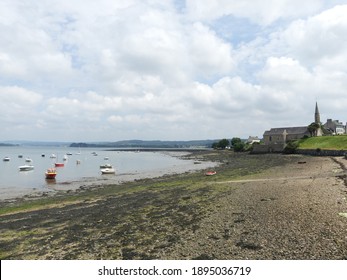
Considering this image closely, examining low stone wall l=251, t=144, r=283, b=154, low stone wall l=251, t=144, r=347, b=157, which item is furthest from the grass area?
low stone wall l=251, t=144, r=283, b=154

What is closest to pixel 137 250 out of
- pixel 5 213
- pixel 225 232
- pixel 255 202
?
pixel 225 232

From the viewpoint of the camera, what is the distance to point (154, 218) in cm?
2195

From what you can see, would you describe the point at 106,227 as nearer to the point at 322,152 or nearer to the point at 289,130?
the point at 322,152

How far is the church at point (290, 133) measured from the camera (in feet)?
385

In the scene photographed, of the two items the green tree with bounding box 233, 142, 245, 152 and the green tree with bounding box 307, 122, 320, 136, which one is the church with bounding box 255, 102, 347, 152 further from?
the green tree with bounding box 233, 142, 245, 152

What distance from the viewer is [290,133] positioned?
132 m

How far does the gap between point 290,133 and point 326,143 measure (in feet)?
126

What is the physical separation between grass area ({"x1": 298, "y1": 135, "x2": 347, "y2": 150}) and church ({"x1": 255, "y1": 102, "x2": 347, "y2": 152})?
430 inches

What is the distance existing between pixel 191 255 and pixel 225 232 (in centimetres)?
353

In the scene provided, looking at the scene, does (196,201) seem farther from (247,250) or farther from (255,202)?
(247,250)

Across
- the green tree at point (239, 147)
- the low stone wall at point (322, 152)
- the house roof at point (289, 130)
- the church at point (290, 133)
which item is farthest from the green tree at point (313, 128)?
the green tree at point (239, 147)

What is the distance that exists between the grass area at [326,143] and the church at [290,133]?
35.8 feet

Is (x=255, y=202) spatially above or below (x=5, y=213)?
above

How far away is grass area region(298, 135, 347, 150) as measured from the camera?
87188 millimetres
